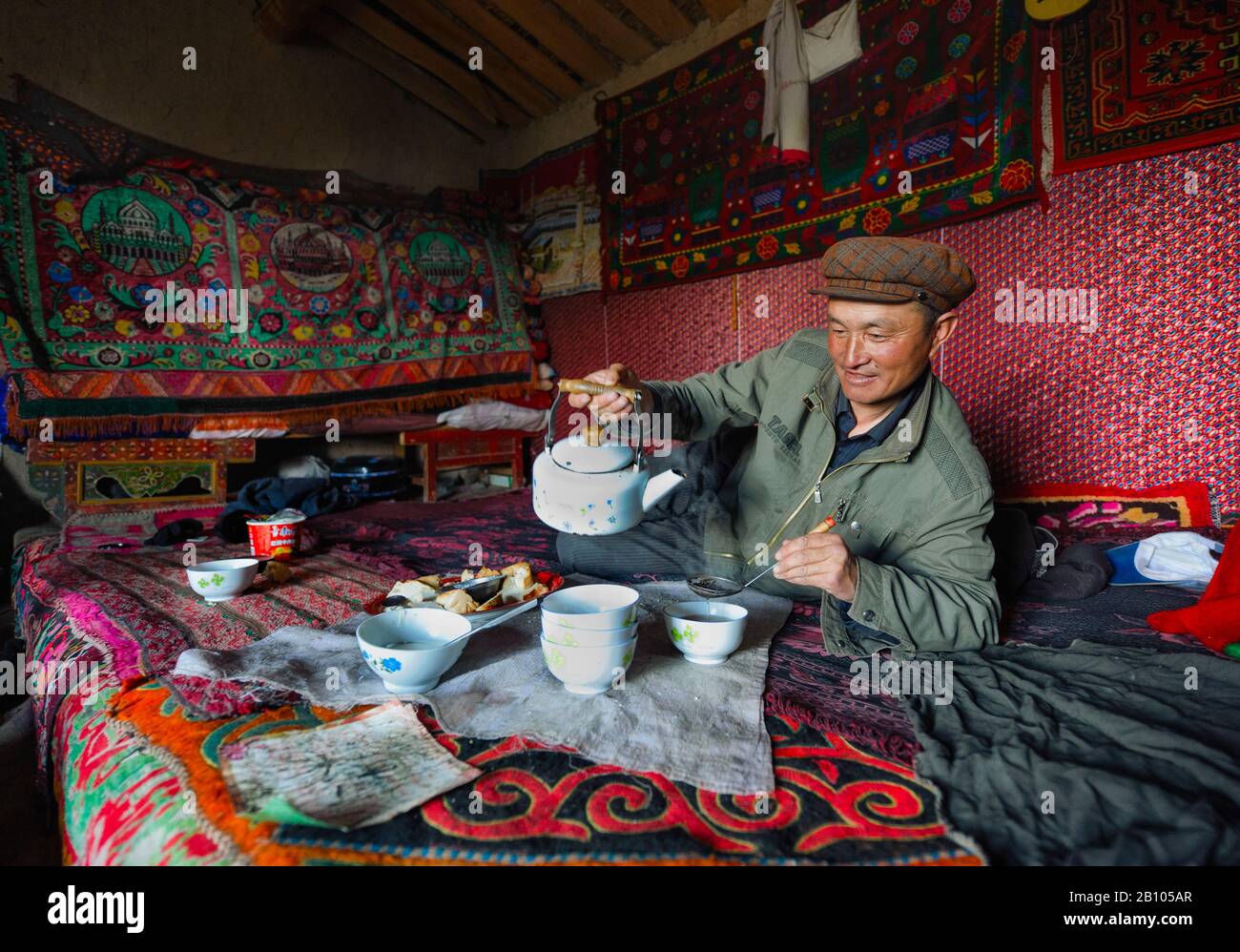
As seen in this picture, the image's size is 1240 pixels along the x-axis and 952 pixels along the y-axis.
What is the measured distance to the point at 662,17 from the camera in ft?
11.5

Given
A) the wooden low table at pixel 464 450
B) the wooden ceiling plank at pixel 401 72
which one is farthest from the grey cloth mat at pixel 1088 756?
the wooden ceiling plank at pixel 401 72

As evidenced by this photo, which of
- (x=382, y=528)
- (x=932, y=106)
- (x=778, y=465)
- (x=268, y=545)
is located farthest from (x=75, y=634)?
(x=932, y=106)

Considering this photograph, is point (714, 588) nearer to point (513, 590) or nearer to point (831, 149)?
point (513, 590)

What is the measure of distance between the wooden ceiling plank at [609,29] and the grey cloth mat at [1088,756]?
3.62 meters

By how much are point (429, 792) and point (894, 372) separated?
44.3 inches

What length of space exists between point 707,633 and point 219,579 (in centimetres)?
100

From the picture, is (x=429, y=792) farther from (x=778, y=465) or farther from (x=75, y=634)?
(x=778, y=465)

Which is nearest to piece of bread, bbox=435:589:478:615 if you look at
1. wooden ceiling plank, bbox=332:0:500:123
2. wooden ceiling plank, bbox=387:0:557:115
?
wooden ceiling plank, bbox=387:0:557:115

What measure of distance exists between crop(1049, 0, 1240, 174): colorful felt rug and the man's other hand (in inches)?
80.4

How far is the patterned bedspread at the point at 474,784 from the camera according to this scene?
0.66 meters

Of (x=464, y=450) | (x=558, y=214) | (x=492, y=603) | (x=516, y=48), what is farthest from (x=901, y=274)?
(x=516, y=48)

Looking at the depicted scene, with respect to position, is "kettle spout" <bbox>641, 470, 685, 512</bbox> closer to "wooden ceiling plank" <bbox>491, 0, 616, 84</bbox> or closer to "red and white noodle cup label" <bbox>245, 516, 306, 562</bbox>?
"red and white noodle cup label" <bbox>245, 516, 306, 562</bbox>

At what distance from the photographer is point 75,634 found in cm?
128

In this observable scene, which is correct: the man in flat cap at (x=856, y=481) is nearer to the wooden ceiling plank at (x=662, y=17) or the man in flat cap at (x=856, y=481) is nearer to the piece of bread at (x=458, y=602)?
the piece of bread at (x=458, y=602)
